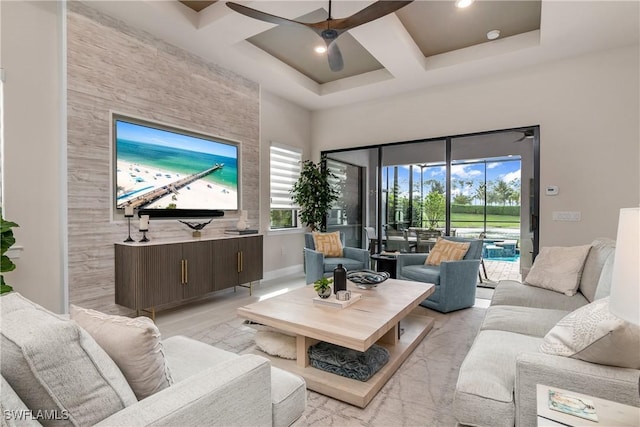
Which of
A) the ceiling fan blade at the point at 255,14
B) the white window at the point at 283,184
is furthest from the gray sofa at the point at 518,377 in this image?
the white window at the point at 283,184

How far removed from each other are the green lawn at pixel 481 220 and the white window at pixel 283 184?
8.95 feet

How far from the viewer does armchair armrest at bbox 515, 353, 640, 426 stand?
3.88 feet

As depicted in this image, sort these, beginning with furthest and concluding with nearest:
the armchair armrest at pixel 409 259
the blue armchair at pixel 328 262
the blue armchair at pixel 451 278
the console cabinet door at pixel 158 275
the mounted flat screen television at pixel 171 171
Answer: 1. the blue armchair at pixel 328 262
2. the armchair armrest at pixel 409 259
3. the blue armchair at pixel 451 278
4. the mounted flat screen television at pixel 171 171
5. the console cabinet door at pixel 158 275

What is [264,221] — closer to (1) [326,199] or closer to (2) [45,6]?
(1) [326,199]

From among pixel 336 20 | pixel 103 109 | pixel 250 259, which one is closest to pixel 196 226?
pixel 250 259

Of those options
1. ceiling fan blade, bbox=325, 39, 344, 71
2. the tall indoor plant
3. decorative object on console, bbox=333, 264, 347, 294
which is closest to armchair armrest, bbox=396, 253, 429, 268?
decorative object on console, bbox=333, 264, 347, 294

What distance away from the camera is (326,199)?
18.7ft

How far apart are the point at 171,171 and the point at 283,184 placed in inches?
83.5

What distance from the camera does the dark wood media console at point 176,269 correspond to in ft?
10.5

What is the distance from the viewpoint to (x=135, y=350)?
1.03m

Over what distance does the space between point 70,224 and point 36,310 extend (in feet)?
8.13

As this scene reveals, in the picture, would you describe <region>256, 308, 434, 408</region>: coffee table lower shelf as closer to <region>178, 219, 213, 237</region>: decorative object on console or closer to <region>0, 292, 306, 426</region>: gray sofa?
<region>0, 292, 306, 426</region>: gray sofa

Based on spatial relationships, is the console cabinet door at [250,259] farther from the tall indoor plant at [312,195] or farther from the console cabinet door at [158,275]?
the tall indoor plant at [312,195]

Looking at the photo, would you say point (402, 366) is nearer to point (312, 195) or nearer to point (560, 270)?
point (560, 270)
